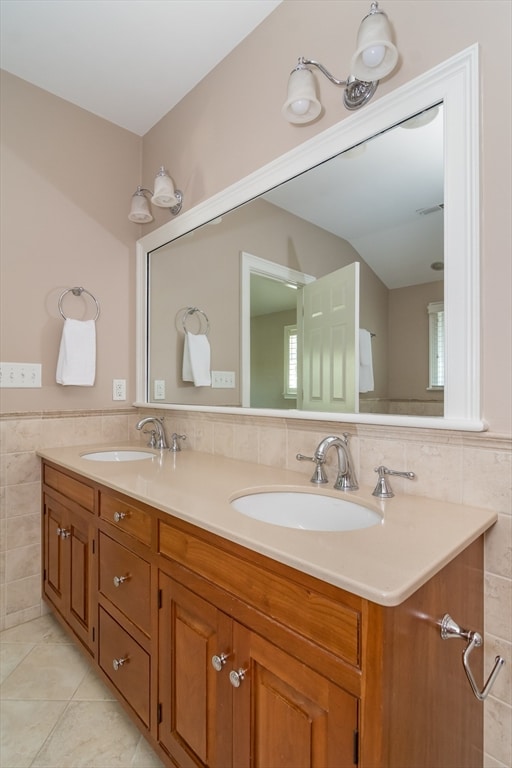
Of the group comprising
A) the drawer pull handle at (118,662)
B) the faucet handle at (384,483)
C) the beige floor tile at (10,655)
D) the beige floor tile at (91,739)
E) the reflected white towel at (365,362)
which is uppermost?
the reflected white towel at (365,362)

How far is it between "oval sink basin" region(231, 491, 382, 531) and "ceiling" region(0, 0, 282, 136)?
69.5 inches

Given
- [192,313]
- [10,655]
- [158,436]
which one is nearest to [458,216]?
[192,313]

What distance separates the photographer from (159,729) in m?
1.09

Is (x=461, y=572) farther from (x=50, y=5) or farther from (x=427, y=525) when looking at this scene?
(x=50, y=5)

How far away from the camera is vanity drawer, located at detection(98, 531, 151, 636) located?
1.16m

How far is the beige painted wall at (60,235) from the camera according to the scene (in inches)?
71.9

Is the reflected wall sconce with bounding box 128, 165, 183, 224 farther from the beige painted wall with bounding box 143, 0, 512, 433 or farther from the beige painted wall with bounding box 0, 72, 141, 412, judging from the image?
the beige painted wall with bounding box 0, 72, 141, 412

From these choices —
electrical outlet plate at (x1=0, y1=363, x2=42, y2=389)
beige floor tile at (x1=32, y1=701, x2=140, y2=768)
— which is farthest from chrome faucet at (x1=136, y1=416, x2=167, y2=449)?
beige floor tile at (x1=32, y1=701, x2=140, y2=768)

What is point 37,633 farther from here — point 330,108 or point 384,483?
point 330,108

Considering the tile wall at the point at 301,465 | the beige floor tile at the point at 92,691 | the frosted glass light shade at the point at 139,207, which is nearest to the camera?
the tile wall at the point at 301,465

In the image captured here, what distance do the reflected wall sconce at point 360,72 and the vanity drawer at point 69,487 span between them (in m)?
1.47

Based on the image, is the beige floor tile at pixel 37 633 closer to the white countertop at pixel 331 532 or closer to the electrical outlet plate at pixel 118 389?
the white countertop at pixel 331 532

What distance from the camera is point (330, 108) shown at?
1.29m

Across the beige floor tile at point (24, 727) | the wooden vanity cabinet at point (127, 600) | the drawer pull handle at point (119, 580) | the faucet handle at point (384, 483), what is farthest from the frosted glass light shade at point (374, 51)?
the beige floor tile at point (24, 727)
